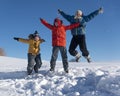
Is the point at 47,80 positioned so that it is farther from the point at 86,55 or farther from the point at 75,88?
the point at 86,55

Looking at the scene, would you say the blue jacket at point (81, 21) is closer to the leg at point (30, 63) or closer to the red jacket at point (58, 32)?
the red jacket at point (58, 32)

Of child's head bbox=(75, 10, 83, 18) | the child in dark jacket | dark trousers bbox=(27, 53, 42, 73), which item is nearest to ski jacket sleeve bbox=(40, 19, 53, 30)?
the child in dark jacket

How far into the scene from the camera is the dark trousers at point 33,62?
12.5 metres

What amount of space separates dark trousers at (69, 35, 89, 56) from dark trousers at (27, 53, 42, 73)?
1399 millimetres

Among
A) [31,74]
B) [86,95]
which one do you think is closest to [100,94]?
[86,95]

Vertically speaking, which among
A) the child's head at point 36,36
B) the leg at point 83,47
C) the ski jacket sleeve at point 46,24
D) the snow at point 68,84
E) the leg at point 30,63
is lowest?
the snow at point 68,84

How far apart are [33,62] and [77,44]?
192 cm

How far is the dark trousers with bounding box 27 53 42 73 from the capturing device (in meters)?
12.5

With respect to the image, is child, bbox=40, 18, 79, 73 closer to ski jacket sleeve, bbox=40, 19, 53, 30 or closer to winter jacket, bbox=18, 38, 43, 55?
ski jacket sleeve, bbox=40, 19, 53, 30

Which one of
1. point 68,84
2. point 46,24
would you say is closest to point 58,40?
point 46,24

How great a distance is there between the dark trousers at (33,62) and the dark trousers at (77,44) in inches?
55.1

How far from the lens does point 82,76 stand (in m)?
10.6

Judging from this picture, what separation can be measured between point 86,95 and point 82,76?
1.55 meters

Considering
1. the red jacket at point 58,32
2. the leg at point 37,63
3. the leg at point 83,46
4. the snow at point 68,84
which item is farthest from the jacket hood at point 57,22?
the snow at point 68,84
